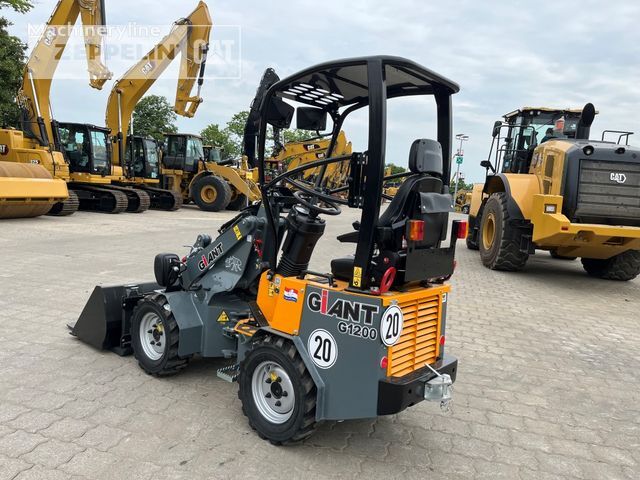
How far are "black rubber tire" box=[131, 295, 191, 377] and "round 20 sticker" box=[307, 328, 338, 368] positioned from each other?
4.27 feet

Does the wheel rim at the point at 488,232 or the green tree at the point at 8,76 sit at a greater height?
the green tree at the point at 8,76

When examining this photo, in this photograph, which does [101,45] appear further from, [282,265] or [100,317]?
[282,265]

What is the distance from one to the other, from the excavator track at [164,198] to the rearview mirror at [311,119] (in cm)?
1810

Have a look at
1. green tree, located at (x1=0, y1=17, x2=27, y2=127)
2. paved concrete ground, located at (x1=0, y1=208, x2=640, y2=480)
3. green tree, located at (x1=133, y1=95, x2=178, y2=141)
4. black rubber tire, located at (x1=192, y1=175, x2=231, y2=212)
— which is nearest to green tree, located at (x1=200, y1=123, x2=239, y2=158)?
green tree, located at (x1=133, y1=95, x2=178, y2=141)

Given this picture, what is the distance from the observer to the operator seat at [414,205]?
9.59 ft

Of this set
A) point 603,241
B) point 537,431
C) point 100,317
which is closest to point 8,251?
point 100,317

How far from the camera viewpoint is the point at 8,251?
350 inches

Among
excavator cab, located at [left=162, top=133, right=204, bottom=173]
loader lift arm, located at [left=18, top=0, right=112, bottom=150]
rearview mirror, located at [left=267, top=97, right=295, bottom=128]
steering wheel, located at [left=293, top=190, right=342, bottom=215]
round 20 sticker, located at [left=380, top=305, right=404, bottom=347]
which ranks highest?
loader lift arm, located at [left=18, top=0, right=112, bottom=150]

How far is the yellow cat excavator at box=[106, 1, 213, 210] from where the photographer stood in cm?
1845

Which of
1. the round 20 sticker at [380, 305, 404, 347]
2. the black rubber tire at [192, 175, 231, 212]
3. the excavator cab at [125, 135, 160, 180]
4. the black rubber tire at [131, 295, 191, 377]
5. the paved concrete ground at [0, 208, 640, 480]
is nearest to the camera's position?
the round 20 sticker at [380, 305, 404, 347]

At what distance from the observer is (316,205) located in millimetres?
3270

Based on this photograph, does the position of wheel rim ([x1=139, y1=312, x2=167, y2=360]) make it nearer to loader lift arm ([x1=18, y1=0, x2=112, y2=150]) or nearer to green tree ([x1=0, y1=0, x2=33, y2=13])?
loader lift arm ([x1=18, y1=0, x2=112, y2=150])

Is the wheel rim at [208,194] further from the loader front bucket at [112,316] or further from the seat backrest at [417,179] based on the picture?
the seat backrest at [417,179]

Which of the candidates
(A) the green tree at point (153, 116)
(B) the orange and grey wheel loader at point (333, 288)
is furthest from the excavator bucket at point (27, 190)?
(A) the green tree at point (153, 116)
